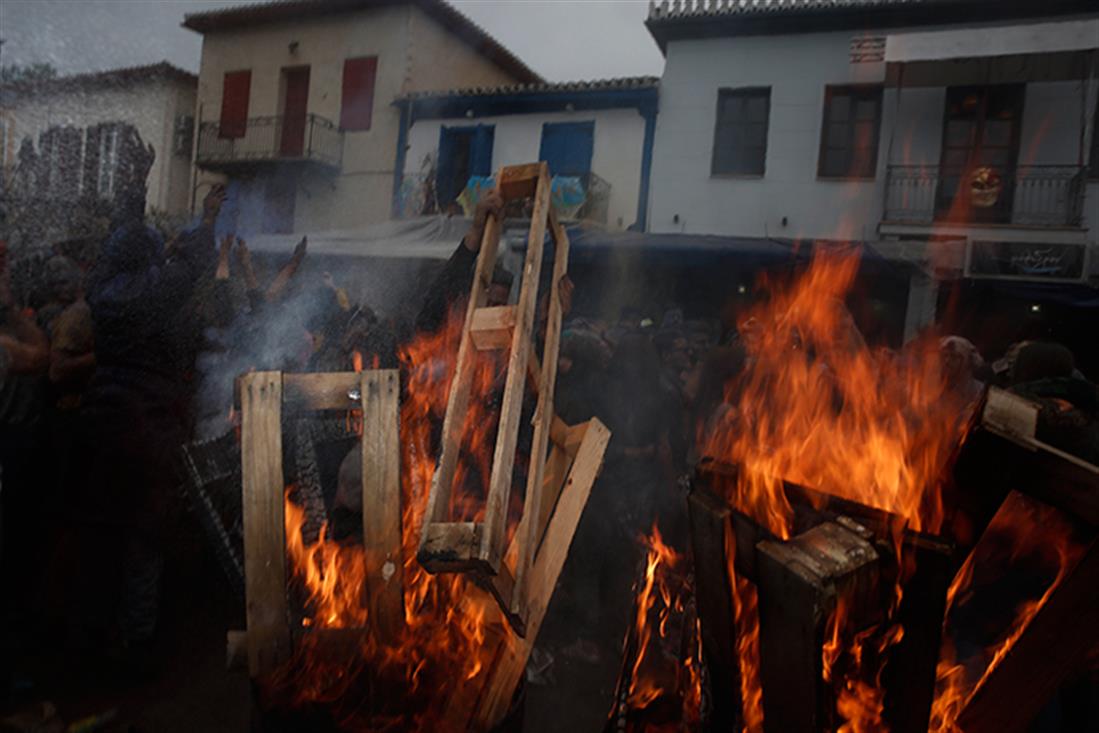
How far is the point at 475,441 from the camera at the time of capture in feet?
11.9

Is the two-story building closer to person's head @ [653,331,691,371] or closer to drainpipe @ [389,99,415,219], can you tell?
person's head @ [653,331,691,371]

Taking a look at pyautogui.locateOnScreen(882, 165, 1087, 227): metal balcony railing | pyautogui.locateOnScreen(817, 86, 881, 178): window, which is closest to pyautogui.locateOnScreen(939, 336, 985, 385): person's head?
pyautogui.locateOnScreen(882, 165, 1087, 227): metal balcony railing

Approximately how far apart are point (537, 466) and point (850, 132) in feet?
44.3

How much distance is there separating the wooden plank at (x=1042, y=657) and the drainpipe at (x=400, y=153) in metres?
16.6

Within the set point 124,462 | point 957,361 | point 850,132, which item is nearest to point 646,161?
point 850,132

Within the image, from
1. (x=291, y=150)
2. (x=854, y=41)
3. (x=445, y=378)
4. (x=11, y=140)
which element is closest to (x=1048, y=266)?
(x=854, y=41)

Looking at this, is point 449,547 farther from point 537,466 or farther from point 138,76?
point 138,76

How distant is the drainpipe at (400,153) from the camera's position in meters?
17.0

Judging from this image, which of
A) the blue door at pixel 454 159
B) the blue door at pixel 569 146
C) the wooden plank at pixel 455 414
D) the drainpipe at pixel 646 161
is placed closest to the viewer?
the wooden plank at pixel 455 414

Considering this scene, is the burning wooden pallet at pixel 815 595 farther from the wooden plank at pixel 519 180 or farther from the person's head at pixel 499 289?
the person's head at pixel 499 289

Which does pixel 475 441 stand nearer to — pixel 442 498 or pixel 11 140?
pixel 442 498

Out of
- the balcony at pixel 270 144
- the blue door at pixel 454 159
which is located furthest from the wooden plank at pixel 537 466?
the balcony at pixel 270 144

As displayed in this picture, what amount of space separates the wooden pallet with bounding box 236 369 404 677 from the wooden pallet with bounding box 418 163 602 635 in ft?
1.26

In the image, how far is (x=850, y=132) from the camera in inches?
536
